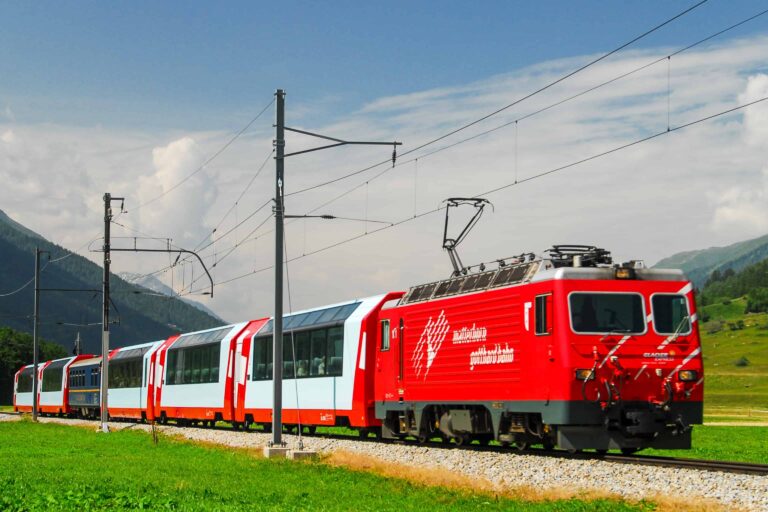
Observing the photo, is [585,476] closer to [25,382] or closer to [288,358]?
[288,358]

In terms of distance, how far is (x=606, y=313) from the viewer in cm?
2409

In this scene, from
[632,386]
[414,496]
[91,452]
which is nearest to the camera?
[414,496]

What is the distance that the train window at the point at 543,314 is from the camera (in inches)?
947

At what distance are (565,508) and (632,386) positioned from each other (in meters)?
6.36

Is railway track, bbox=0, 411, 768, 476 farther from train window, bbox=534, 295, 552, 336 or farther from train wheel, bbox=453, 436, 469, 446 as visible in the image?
train window, bbox=534, 295, 552, 336

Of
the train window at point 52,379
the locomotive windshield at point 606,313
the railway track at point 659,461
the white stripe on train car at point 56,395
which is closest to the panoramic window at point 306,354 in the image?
the railway track at point 659,461

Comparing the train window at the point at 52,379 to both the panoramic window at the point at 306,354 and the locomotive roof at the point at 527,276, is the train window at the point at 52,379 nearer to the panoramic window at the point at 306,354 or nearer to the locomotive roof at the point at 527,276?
the panoramic window at the point at 306,354

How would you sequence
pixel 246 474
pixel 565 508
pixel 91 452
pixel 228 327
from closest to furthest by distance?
pixel 565 508, pixel 246 474, pixel 91 452, pixel 228 327

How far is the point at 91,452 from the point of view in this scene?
34688 millimetres

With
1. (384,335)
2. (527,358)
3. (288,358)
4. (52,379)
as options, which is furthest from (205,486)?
(52,379)

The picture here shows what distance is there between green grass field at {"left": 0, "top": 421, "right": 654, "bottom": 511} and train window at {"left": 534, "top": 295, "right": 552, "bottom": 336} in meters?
4.46

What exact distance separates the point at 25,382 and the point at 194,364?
1835 inches

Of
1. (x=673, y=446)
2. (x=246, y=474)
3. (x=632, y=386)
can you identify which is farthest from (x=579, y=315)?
(x=246, y=474)

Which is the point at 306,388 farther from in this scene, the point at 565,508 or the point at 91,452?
the point at 565,508
